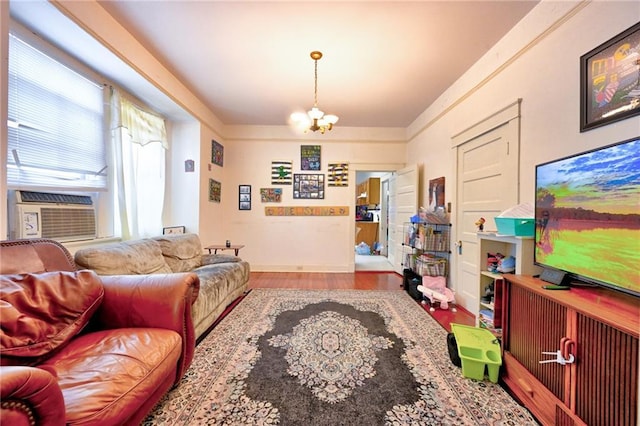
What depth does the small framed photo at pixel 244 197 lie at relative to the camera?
4.79 metres

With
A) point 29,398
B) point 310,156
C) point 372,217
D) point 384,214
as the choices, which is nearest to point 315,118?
point 310,156

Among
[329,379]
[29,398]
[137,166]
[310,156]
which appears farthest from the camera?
[310,156]

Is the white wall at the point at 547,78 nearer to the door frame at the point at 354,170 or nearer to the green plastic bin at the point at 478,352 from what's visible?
the green plastic bin at the point at 478,352

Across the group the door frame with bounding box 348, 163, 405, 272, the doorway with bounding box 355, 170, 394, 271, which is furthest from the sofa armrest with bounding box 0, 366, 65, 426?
the doorway with bounding box 355, 170, 394, 271

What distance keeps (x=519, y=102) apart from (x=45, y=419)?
10.9ft

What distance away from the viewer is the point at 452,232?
318 cm

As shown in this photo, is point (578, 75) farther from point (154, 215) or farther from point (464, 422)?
point (154, 215)

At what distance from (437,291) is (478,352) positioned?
1306 mm

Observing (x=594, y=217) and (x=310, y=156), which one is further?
(x=310, y=156)

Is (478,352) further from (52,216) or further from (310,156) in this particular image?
(310,156)

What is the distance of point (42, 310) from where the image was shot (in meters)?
1.13

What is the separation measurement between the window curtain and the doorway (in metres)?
4.90

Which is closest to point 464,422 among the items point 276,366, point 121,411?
point 276,366

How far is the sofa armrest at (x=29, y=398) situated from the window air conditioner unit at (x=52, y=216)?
6.08 feet
